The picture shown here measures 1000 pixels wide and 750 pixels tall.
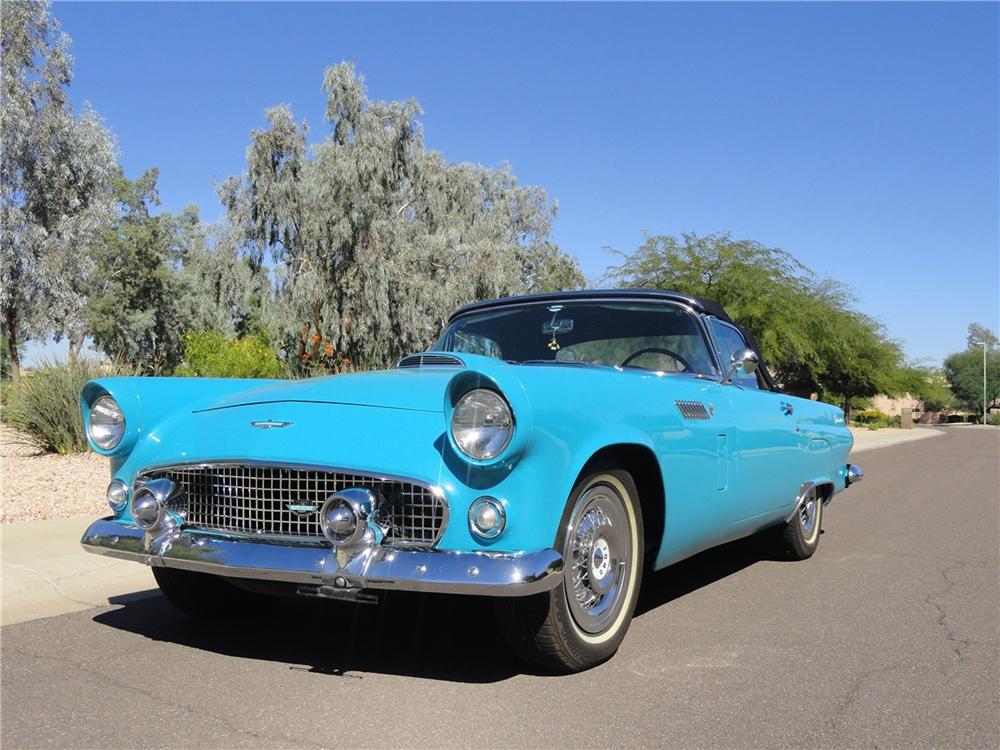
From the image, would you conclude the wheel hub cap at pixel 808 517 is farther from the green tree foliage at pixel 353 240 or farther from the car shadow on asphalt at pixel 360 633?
the green tree foliage at pixel 353 240

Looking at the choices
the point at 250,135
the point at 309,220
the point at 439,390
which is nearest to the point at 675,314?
the point at 439,390

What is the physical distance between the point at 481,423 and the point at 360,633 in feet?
5.00

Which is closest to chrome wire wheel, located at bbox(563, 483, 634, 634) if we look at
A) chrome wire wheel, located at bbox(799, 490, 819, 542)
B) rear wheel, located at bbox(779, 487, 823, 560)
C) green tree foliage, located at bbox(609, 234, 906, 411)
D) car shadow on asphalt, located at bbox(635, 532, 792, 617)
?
car shadow on asphalt, located at bbox(635, 532, 792, 617)

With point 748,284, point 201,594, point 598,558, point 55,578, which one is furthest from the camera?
point 748,284

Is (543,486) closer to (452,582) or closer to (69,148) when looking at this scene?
(452,582)

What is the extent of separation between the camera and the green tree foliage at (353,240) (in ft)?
96.3

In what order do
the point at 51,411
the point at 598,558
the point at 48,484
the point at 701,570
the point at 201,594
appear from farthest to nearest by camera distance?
the point at 51,411
the point at 48,484
the point at 701,570
the point at 201,594
the point at 598,558

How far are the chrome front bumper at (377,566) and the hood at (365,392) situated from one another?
0.60 m

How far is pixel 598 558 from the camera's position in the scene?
3715mm

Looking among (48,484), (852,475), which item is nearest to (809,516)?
(852,475)

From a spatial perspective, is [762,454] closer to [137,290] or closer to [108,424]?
[108,424]

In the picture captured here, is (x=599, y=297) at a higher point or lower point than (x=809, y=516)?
higher

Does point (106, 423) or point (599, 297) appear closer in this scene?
point (106, 423)

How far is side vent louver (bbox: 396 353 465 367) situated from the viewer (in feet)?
14.4
